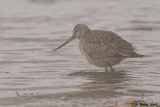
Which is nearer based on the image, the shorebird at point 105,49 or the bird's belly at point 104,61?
the shorebird at point 105,49

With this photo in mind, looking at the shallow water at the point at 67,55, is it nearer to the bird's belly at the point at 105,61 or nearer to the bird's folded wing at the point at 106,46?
the bird's belly at the point at 105,61

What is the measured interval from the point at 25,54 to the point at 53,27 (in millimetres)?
3773

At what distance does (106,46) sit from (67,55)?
1.70 metres

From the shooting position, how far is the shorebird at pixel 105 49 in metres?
10.6

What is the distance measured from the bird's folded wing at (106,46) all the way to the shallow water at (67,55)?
35cm

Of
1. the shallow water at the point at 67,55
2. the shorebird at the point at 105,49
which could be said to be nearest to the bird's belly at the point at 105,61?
the shorebird at the point at 105,49

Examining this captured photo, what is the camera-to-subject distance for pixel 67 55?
12398mm

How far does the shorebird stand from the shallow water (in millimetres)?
228

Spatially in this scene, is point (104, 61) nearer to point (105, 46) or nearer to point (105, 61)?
point (105, 61)

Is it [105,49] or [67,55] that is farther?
[67,55]

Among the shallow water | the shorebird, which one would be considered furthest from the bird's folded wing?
the shallow water

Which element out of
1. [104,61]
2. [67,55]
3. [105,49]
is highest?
[105,49]

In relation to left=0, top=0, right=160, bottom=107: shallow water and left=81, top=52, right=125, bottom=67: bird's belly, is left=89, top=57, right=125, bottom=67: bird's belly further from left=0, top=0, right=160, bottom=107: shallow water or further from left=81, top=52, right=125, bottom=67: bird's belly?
left=0, top=0, right=160, bottom=107: shallow water

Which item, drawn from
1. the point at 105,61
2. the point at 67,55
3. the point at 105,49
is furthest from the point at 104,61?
the point at 67,55
